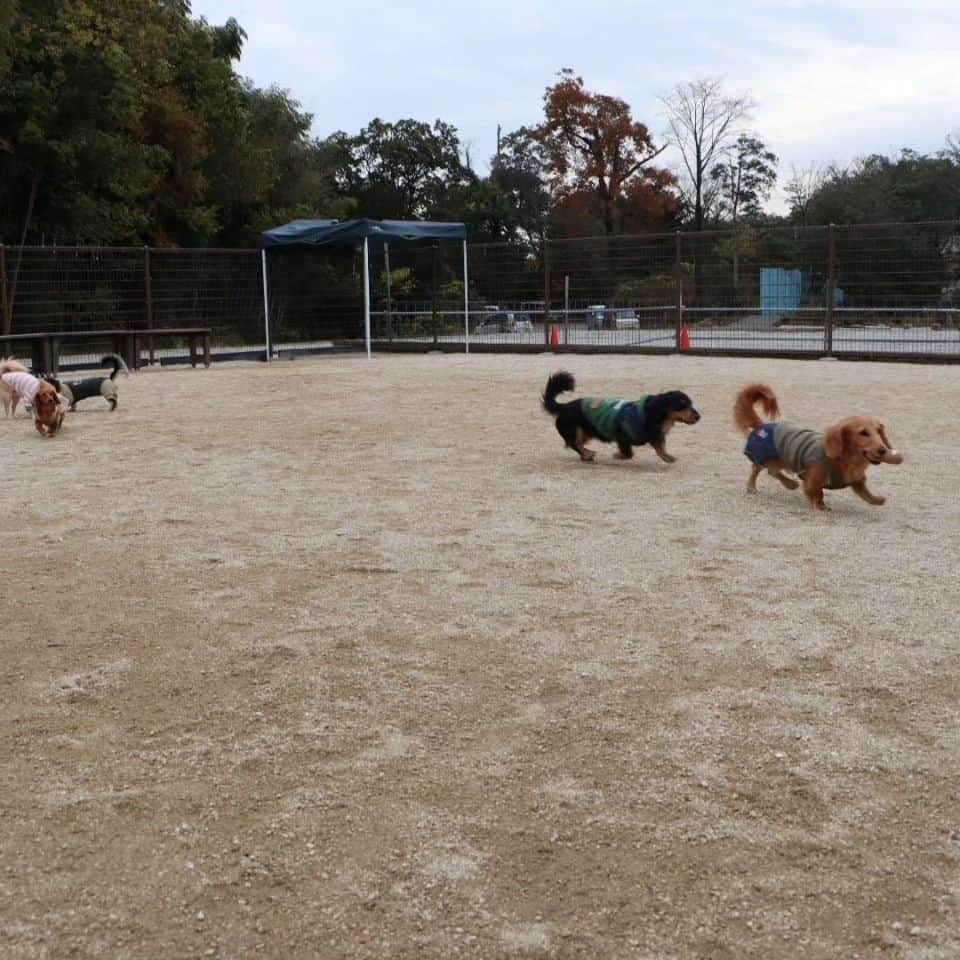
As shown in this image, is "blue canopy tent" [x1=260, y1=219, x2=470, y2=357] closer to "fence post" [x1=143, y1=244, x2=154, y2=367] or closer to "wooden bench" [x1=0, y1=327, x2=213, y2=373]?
"fence post" [x1=143, y1=244, x2=154, y2=367]

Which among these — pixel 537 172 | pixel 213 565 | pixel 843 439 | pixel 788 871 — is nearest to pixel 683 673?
pixel 788 871

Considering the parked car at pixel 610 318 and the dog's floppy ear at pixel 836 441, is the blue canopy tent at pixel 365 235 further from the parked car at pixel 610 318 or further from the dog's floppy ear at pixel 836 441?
the dog's floppy ear at pixel 836 441

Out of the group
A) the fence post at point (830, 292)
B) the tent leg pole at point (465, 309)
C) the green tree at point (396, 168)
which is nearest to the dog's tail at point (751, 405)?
the fence post at point (830, 292)

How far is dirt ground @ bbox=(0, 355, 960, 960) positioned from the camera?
225cm

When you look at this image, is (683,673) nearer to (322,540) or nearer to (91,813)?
(91,813)

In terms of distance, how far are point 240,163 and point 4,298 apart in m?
11.3

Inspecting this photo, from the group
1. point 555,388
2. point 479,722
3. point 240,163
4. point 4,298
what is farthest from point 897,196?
point 479,722

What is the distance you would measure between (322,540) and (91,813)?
2.77 m

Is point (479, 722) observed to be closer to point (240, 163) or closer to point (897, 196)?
point (240, 163)

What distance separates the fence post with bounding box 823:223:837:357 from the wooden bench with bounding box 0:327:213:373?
8870 mm

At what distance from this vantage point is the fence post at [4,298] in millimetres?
16438

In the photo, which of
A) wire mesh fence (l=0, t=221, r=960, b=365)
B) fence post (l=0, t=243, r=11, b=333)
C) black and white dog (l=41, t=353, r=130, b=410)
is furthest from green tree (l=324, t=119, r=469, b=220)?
black and white dog (l=41, t=353, r=130, b=410)

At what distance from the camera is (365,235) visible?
17984 millimetres

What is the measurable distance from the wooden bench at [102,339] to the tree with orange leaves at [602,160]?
94.8 ft
